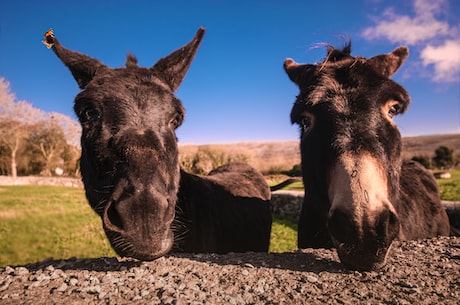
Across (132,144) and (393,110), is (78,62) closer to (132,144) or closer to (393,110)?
(132,144)

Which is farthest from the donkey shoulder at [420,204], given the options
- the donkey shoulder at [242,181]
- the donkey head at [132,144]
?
the donkey head at [132,144]

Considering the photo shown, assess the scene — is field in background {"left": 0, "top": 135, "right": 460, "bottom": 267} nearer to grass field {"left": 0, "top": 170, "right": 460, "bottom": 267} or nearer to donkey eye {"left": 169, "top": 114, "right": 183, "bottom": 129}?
grass field {"left": 0, "top": 170, "right": 460, "bottom": 267}

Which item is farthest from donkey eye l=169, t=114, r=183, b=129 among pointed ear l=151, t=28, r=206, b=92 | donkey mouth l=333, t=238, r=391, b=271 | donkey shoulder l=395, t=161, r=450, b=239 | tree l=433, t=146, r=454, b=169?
tree l=433, t=146, r=454, b=169

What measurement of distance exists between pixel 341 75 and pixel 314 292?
2.27 metres

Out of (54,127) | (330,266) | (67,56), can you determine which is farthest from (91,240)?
(54,127)

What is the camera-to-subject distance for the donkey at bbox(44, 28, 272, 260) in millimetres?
2213

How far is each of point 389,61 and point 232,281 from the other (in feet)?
11.1

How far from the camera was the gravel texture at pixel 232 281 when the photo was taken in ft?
5.82

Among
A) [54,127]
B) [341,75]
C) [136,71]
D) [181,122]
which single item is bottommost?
[181,122]

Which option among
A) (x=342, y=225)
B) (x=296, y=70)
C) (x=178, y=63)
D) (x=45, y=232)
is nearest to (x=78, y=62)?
(x=178, y=63)

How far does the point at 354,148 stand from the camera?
2434 millimetres

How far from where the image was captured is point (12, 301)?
1680 mm

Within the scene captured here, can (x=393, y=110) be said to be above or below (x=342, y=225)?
above

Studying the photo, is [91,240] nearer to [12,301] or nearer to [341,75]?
[12,301]
